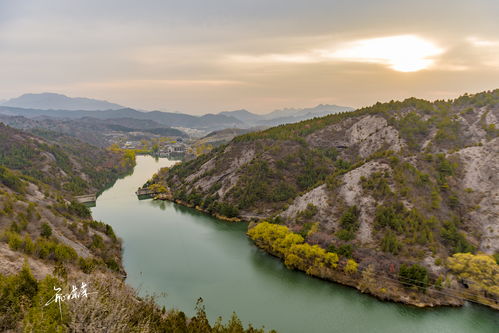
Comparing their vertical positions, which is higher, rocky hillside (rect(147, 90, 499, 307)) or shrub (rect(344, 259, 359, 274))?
rocky hillside (rect(147, 90, 499, 307))

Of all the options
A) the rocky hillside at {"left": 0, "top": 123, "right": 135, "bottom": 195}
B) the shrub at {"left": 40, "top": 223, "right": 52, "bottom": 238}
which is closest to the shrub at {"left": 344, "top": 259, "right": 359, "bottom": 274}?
the shrub at {"left": 40, "top": 223, "right": 52, "bottom": 238}

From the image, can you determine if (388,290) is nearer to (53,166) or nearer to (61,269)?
(61,269)

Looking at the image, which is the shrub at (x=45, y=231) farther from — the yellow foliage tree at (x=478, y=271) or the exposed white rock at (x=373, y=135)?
the exposed white rock at (x=373, y=135)

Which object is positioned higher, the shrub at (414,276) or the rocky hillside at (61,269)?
the rocky hillside at (61,269)

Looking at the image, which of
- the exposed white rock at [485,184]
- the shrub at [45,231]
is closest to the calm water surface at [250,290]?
the shrub at [45,231]

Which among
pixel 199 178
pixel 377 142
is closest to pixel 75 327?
pixel 199 178

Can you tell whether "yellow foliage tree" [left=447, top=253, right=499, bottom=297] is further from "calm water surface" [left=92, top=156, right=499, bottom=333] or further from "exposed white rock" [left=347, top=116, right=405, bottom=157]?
"exposed white rock" [left=347, top=116, right=405, bottom=157]
